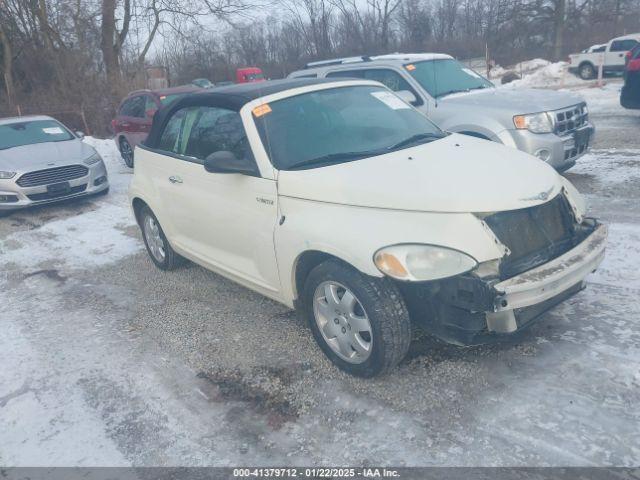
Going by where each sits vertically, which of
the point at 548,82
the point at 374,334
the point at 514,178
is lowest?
the point at 548,82

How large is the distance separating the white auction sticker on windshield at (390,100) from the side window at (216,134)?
1.29 m

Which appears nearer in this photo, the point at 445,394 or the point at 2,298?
the point at 445,394

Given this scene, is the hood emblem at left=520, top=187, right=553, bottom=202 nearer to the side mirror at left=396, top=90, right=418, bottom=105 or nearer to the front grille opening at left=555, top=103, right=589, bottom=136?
the front grille opening at left=555, top=103, right=589, bottom=136

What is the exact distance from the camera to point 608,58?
2373cm

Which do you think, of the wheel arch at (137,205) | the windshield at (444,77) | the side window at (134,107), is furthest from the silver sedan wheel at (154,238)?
the side window at (134,107)

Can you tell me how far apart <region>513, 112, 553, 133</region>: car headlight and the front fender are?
13.6ft

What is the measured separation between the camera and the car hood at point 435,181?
3.23m

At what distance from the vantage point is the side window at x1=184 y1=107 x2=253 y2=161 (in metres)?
4.19

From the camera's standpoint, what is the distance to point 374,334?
3246mm

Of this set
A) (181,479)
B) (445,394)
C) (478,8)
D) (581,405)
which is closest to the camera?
(181,479)

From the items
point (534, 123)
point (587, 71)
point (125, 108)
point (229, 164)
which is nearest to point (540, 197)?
point (229, 164)

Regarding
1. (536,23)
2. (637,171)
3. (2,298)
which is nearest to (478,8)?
(536,23)

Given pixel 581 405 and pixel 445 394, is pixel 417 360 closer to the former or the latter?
pixel 445 394

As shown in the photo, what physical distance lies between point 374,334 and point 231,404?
40.4 inches
